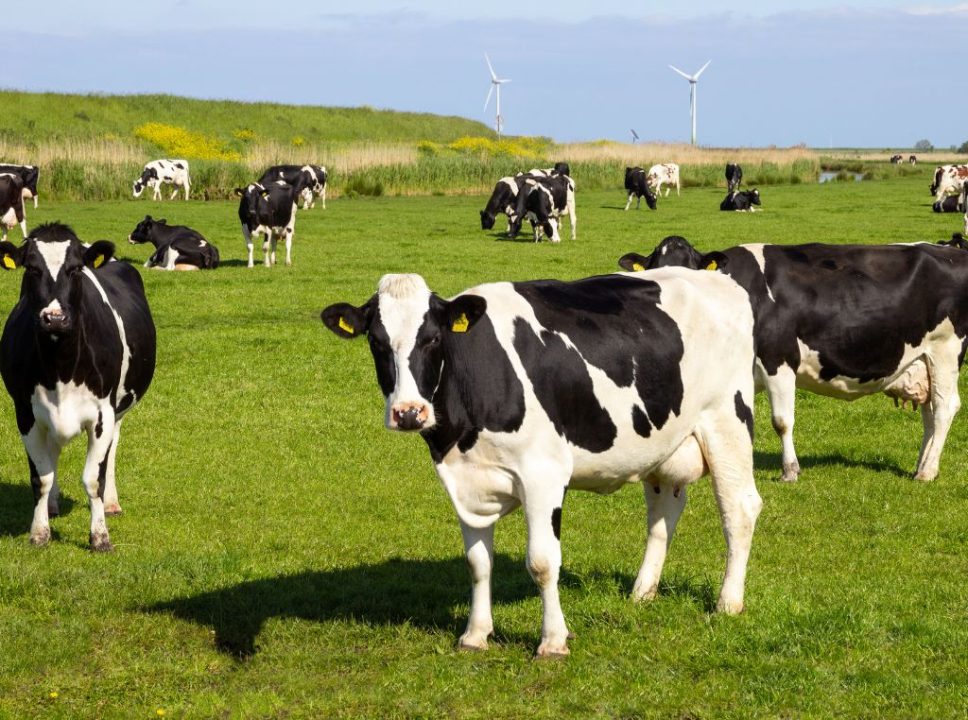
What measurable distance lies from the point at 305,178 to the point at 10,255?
3398 cm

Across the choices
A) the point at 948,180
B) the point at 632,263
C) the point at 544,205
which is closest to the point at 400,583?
the point at 632,263

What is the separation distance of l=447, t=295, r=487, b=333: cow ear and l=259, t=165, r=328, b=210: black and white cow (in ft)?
117

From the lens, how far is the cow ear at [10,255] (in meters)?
8.84

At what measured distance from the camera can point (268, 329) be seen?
1856 centimetres

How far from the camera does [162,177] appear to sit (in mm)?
44594

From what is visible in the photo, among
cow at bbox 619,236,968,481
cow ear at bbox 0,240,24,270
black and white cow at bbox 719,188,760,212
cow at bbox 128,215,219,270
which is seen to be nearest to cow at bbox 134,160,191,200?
cow at bbox 128,215,219,270

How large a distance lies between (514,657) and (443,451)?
116cm

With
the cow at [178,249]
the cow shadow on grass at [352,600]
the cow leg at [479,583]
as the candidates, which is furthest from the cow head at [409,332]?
the cow at [178,249]

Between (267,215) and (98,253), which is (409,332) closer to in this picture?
(98,253)

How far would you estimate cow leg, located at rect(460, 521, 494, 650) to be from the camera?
6.62 meters

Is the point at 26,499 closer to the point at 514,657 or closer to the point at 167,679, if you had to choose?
the point at 167,679

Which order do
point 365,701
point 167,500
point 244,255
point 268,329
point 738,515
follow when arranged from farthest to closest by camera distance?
point 244,255
point 268,329
point 167,500
point 738,515
point 365,701

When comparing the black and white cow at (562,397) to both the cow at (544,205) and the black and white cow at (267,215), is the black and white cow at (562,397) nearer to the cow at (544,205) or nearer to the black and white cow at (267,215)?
the black and white cow at (267,215)

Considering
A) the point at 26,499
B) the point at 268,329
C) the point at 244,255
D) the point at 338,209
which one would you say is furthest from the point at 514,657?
the point at 338,209
